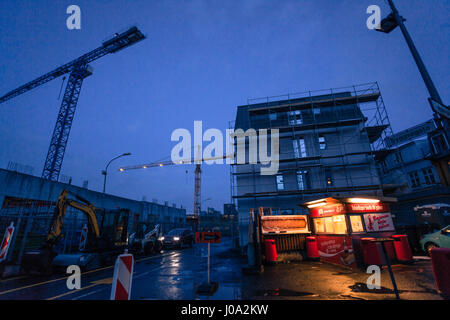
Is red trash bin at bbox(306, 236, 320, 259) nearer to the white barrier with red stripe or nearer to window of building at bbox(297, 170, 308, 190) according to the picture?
window of building at bbox(297, 170, 308, 190)

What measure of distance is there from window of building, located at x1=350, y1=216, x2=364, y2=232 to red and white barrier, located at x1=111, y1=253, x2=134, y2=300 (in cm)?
992

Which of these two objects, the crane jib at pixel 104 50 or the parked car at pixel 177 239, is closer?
the parked car at pixel 177 239

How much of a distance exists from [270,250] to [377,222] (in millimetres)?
5375

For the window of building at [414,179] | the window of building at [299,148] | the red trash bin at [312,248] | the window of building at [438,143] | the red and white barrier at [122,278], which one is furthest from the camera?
the window of building at [414,179]

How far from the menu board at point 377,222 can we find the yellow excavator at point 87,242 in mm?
13577

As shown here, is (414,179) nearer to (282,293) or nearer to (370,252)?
(370,252)

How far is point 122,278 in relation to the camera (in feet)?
9.99

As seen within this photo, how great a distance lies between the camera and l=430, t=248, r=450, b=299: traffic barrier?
489 centimetres

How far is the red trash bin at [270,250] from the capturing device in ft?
34.5

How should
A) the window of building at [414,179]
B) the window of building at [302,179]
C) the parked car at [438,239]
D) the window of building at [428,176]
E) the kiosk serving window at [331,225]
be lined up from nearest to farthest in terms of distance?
the parked car at [438,239], the kiosk serving window at [331,225], the window of building at [302,179], the window of building at [428,176], the window of building at [414,179]

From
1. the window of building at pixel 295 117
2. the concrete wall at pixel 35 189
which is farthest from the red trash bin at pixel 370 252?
the window of building at pixel 295 117

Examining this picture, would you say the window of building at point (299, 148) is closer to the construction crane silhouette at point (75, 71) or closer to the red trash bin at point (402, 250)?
the red trash bin at point (402, 250)

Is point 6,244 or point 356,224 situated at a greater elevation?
point 356,224

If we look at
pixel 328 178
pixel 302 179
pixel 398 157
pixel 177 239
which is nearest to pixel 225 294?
pixel 302 179
